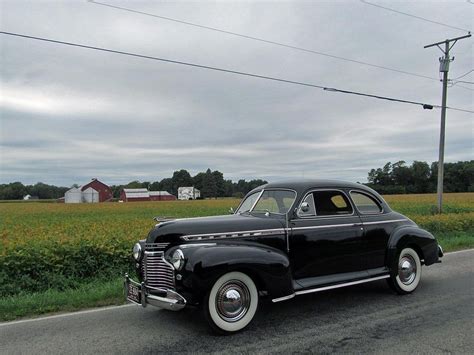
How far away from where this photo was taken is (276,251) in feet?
18.0

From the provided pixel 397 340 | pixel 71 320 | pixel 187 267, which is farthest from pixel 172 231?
pixel 397 340

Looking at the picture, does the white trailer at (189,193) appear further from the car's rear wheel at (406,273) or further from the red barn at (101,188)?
the car's rear wheel at (406,273)

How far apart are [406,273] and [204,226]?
3.58 m

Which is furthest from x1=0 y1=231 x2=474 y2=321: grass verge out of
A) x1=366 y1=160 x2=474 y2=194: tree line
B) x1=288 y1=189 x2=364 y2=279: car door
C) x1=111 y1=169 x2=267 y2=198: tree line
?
x1=366 y1=160 x2=474 y2=194: tree line

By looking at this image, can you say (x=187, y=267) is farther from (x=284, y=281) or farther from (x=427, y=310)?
(x=427, y=310)

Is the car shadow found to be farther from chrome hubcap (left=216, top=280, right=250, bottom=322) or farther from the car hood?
the car hood

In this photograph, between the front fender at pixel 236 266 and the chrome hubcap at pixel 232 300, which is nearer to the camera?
the front fender at pixel 236 266

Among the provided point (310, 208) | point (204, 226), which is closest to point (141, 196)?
point (310, 208)

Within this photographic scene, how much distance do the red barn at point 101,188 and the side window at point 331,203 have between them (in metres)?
99.0

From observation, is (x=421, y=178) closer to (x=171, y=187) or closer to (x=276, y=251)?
(x=171, y=187)

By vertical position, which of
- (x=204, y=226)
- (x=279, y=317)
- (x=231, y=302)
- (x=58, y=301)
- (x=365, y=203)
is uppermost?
(x=365, y=203)

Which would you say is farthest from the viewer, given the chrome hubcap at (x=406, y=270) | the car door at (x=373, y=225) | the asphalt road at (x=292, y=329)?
the chrome hubcap at (x=406, y=270)

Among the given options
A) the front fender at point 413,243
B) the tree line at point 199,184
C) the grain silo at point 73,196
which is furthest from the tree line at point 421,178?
the front fender at point 413,243

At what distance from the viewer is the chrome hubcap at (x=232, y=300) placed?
4992mm
